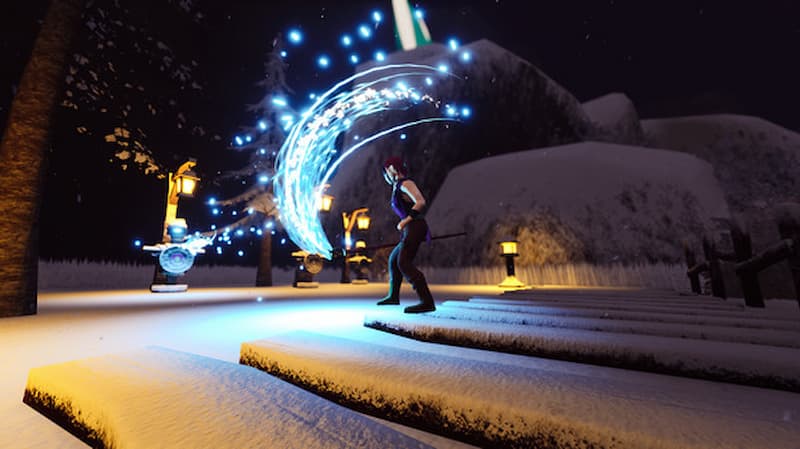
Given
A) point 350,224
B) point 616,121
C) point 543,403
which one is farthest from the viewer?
point 616,121

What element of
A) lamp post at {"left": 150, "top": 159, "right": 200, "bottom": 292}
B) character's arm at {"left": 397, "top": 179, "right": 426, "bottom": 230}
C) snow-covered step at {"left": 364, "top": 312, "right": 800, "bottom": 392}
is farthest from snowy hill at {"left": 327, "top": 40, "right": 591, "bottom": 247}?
snow-covered step at {"left": 364, "top": 312, "right": 800, "bottom": 392}

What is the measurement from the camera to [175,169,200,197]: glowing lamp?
8.68 m

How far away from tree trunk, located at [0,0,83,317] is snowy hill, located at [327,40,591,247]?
15.9 m

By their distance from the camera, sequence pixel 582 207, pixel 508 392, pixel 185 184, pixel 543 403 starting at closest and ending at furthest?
1. pixel 543 403
2. pixel 508 392
3. pixel 185 184
4. pixel 582 207

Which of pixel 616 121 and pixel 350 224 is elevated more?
pixel 616 121

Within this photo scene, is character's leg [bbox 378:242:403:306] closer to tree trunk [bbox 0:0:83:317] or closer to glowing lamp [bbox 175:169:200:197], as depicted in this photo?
tree trunk [bbox 0:0:83:317]

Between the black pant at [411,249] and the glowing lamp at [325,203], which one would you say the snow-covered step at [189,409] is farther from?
the glowing lamp at [325,203]

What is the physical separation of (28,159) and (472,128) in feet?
65.0

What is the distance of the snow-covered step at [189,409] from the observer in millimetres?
961

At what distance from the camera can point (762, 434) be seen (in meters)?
0.84

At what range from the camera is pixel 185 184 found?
8.70m

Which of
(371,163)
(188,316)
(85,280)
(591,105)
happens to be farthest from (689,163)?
(85,280)

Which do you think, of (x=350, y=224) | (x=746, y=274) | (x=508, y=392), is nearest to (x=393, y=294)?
(x=508, y=392)

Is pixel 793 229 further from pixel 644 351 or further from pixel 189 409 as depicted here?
pixel 189 409
